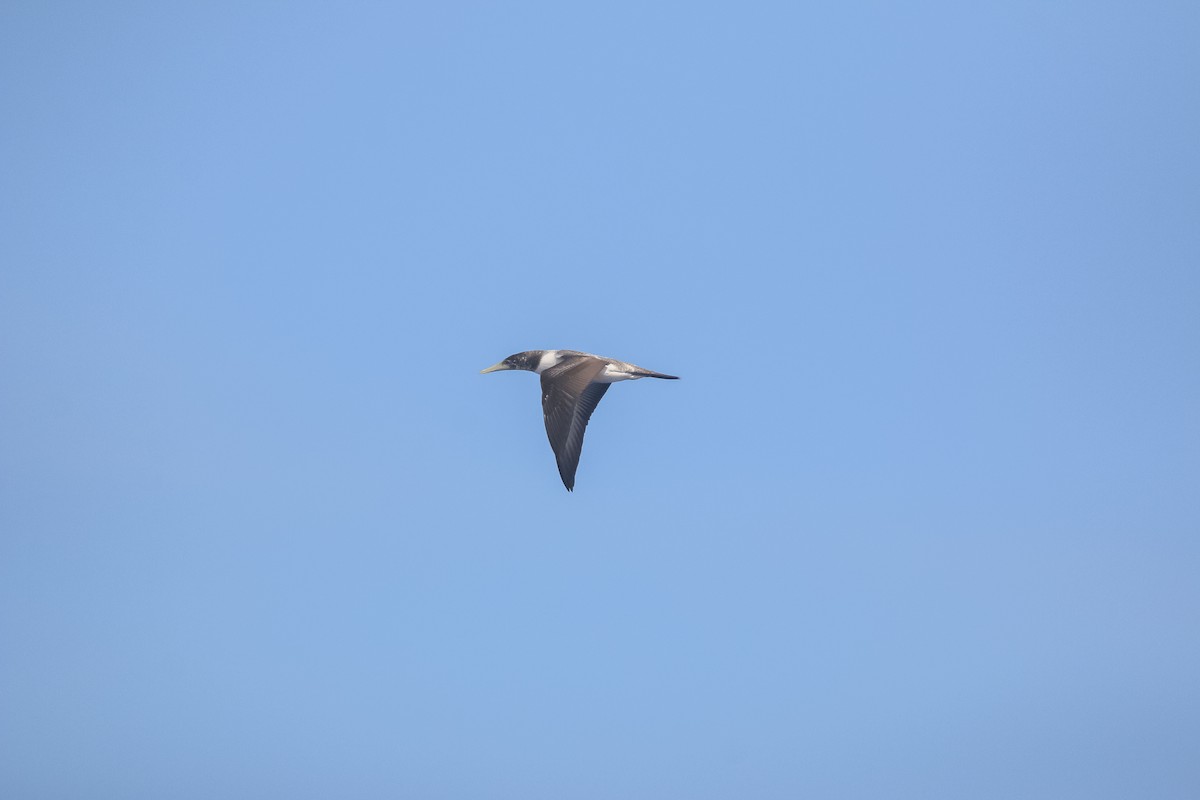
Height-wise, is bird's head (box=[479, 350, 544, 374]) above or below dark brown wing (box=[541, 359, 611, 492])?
above

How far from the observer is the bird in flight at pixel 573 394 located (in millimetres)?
42625

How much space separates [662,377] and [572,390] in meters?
3.00

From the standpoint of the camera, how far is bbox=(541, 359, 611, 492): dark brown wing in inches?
1674

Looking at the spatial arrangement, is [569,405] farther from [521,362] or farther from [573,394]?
[521,362]

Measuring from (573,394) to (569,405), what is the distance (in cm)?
49

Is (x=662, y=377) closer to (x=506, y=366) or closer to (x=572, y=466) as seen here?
(x=572, y=466)

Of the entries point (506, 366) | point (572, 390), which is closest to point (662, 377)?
point (572, 390)

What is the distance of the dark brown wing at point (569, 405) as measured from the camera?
42.5m

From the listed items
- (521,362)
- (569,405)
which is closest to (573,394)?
(569,405)

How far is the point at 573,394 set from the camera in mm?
44188

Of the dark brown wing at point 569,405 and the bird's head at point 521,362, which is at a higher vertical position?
the bird's head at point 521,362

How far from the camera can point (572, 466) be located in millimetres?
42312

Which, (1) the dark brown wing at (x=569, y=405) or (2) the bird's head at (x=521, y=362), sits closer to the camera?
(1) the dark brown wing at (x=569, y=405)

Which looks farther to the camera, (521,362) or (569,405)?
(521,362)
